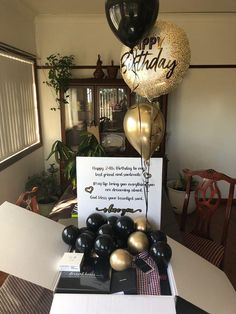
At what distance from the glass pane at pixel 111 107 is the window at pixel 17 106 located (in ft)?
2.76

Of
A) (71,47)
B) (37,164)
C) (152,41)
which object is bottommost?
(37,164)

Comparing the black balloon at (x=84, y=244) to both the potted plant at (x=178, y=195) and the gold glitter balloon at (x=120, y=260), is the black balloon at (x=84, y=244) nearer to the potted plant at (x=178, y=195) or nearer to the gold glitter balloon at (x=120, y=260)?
the gold glitter balloon at (x=120, y=260)

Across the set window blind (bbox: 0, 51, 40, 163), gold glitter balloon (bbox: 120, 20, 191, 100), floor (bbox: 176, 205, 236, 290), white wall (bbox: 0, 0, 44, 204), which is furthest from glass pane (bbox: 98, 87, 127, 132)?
gold glitter balloon (bbox: 120, 20, 191, 100)

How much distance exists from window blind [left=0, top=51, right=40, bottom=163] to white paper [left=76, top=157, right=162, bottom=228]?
1639 mm

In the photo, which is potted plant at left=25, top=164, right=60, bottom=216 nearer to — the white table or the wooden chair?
the wooden chair

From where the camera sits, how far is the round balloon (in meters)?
0.94

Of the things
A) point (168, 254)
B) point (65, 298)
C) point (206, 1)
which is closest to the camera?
point (65, 298)

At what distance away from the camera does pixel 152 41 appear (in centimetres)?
98

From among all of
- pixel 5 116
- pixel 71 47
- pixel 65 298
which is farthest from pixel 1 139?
pixel 65 298

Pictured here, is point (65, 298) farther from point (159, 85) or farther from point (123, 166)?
point (159, 85)

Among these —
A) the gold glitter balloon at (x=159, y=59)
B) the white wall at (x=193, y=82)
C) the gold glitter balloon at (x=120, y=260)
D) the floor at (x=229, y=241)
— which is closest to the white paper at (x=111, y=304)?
the gold glitter balloon at (x=120, y=260)

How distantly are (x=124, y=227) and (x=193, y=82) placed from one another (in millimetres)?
2661

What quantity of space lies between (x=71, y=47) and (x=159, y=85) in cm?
236

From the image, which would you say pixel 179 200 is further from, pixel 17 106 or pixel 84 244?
pixel 84 244
